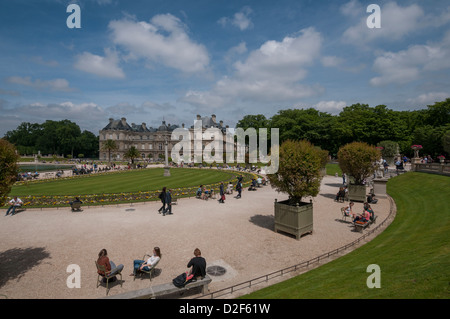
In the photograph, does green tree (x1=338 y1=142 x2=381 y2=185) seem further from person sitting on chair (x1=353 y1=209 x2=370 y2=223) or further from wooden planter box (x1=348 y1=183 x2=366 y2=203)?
person sitting on chair (x1=353 y1=209 x2=370 y2=223)

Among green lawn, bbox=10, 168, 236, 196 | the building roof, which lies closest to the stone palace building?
the building roof

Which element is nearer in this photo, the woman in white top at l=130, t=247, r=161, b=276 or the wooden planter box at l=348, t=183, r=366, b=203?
the woman in white top at l=130, t=247, r=161, b=276

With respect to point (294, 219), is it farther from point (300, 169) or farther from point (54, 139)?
point (54, 139)

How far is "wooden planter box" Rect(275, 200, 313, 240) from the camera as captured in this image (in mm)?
11461

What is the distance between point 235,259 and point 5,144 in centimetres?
934

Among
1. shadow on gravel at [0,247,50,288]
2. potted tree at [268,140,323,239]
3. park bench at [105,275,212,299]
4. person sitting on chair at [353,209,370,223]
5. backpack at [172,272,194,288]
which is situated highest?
potted tree at [268,140,323,239]

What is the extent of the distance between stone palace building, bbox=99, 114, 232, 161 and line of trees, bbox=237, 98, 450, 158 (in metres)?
42.3

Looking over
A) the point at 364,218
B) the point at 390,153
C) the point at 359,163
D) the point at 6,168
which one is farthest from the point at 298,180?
the point at 390,153

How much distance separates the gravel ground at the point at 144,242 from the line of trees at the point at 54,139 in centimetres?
11275

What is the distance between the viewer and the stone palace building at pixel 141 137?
107 metres

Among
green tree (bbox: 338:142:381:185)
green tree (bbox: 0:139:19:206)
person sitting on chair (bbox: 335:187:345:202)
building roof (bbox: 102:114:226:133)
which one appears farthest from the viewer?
building roof (bbox: 102:114:226:133)

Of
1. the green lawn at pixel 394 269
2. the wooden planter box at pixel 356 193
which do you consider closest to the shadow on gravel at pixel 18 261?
the green lawn at pixel 394 269
